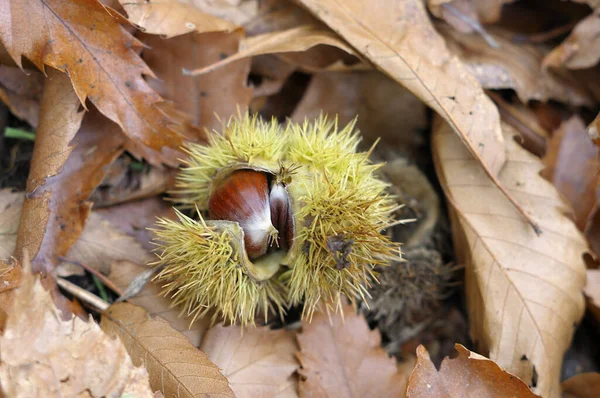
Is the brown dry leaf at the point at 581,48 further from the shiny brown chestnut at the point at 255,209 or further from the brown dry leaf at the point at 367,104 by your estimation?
the shiny brown chestnut at the point at 255,209

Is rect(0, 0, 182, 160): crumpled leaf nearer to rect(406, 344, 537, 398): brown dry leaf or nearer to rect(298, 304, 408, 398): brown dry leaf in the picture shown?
rect(298, 304, 408, 398): brown dry leaf

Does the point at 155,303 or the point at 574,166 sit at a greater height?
the point at 574,166

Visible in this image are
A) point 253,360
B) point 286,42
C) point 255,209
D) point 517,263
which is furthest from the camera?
point 286,42

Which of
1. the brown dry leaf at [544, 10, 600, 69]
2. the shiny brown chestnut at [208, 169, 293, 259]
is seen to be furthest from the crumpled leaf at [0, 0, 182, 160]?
the brown dry leaf at [544, 10, 600, 69]

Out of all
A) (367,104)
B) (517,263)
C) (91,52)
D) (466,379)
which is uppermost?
(91,52)

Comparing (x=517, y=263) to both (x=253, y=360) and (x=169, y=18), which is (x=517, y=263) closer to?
(x=253, y=360)

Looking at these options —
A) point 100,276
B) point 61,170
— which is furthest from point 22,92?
point 100,276

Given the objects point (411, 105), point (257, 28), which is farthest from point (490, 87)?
point (257, 28)
